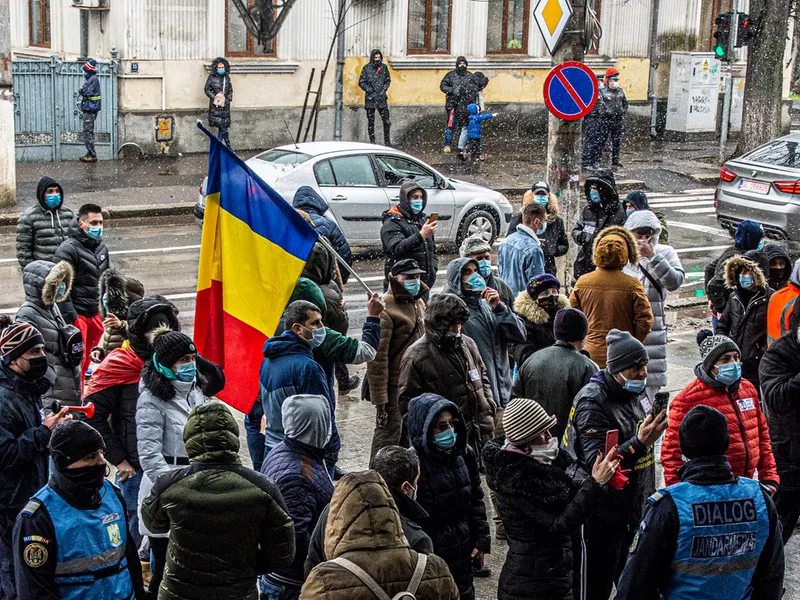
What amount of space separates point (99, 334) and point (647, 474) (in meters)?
5.01

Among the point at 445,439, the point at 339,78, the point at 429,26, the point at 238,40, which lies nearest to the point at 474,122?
→ the point at 339,78

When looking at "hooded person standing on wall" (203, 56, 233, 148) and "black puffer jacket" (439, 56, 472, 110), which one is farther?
"black puffer jacket" (439, 56, 472, 110)

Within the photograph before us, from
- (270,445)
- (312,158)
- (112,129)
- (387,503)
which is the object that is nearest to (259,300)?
(270,445)

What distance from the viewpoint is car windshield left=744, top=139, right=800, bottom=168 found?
18031 mm

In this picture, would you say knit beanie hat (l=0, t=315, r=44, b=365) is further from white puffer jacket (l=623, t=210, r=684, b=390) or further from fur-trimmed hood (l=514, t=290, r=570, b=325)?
white puffer jacket (l=623, t=210, r=684, b=390)

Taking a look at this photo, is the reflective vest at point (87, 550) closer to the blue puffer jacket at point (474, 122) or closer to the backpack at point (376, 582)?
Answer: the backpack at point (376, 582)

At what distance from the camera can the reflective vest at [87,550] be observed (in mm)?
4887

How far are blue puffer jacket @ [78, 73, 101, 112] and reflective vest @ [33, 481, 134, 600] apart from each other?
60.6 feet

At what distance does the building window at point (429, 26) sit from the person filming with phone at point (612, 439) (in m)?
21.7

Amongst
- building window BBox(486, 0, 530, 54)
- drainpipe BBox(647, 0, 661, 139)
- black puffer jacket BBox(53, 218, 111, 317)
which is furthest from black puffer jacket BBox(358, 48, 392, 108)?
black puffer jacket BBox(53, 218, 111, 317)

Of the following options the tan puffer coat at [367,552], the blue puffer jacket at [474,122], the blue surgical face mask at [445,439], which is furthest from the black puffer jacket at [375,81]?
the tan puffer coat at [367,552]

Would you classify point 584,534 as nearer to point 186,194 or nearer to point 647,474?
point 647,474

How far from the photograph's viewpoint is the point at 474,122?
82.8 feet

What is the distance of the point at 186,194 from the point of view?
2108 cm
